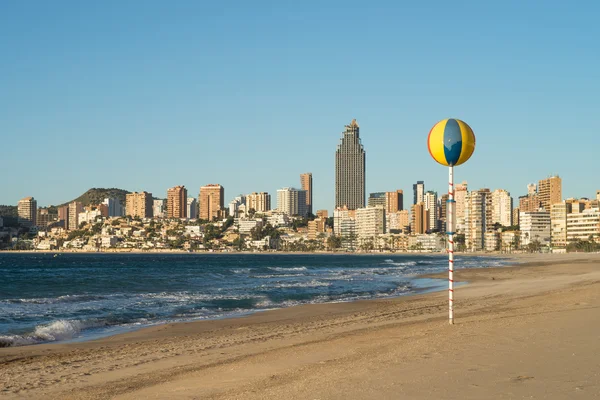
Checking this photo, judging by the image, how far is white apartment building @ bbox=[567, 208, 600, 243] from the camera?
15362 centimetres

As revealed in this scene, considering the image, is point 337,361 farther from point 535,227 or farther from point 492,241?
point 492,241

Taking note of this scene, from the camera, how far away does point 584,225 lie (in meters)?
157

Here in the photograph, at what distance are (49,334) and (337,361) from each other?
861 centimetres

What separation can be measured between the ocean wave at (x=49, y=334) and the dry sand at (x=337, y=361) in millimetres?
1085

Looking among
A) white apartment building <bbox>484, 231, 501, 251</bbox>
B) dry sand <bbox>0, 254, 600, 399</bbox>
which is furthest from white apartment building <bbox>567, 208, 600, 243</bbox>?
dry sand <bbox>0, 254, 600, 399</bbox>

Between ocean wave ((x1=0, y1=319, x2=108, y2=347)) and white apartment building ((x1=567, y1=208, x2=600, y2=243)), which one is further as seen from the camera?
white apartment building ((x1=567, y1=208, x2=600, y2=243))

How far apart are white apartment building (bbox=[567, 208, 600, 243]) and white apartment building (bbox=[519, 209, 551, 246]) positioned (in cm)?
1820

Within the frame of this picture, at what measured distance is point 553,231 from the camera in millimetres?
170500

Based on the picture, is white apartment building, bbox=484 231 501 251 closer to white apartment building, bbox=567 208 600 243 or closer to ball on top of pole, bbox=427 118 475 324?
white apartment building, bbox=567 208 600 243

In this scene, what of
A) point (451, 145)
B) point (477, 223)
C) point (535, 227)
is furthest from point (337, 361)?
point (477, 223)

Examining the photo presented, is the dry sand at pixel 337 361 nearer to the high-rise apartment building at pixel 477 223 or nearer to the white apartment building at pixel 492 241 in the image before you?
the white apartment building at pixel 492 241

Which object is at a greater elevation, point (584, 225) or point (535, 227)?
point (584, 225)

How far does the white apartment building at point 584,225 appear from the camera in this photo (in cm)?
15362

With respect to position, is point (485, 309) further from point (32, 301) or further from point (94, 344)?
point (32, 301)
